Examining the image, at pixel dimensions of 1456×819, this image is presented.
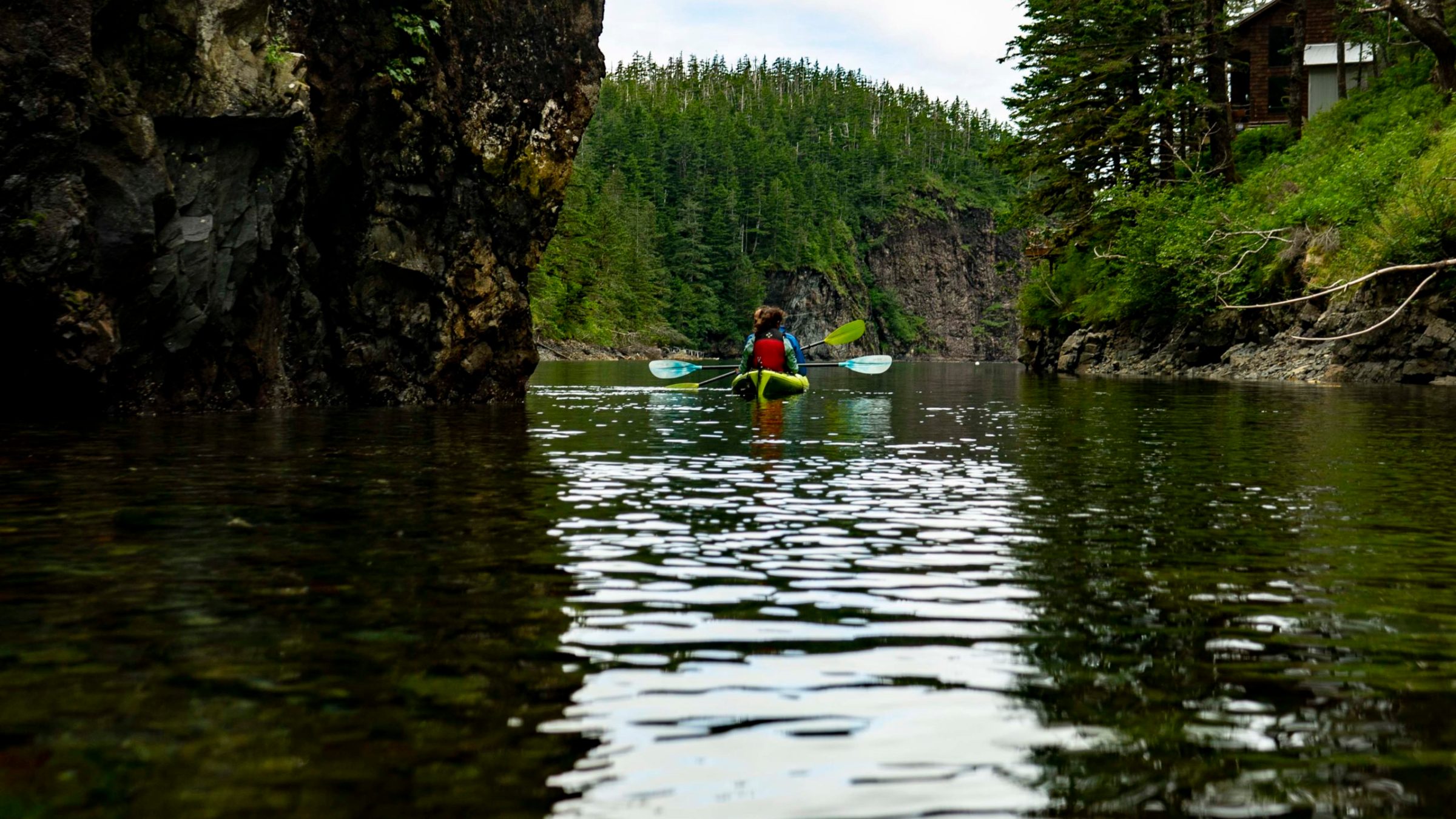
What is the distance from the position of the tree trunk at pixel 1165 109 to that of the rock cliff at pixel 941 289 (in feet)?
337

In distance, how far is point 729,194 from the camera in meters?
140

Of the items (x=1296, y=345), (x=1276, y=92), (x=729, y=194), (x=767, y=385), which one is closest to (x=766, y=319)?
(x=767, y=385)

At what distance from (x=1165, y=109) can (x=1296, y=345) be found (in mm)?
10854

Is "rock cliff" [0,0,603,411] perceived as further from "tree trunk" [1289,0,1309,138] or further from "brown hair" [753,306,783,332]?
"tree trunk" [1289,0,1309,138]

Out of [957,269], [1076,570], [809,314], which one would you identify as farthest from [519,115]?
[957,269]

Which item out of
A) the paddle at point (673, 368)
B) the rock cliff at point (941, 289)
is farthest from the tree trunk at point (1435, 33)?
the rock cliff at point (941, 289)

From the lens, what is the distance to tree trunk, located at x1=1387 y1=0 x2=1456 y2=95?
25594mm

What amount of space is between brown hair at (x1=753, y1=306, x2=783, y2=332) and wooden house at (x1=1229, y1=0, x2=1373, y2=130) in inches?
1505

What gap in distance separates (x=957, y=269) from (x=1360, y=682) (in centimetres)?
17170

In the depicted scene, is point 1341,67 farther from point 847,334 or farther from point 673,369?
point 673,369

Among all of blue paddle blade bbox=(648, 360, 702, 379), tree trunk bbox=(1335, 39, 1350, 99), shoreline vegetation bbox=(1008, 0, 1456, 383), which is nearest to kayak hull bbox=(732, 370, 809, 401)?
blue paddle blade bbox=(648, 360, 702, 379)

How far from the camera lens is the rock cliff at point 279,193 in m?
15.5

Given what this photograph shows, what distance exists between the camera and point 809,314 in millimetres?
141375

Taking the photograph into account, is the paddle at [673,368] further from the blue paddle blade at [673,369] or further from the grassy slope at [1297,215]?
the grassy slope at [1297,215]
